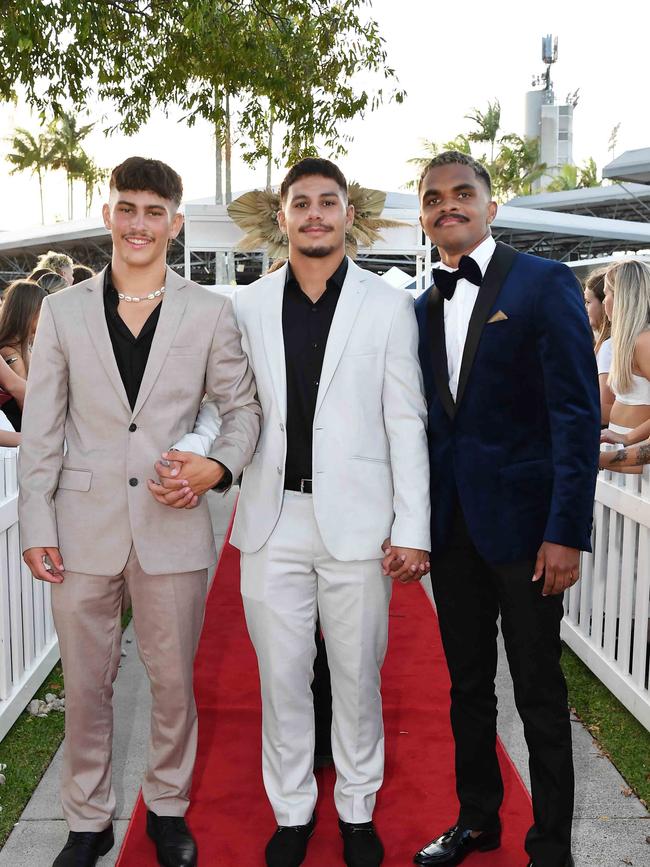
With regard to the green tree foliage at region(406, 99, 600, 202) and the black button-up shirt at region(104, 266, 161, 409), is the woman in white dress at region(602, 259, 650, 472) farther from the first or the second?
the green tree foliage at region(406, 99, 600, 202)

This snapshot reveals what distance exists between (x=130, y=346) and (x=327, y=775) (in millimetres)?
1994

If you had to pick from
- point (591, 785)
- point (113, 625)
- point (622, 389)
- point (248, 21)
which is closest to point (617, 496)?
point (622, 389)

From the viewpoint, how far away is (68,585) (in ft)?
10.0

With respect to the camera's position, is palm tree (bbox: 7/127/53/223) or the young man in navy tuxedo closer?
the young man in navy tuxedo

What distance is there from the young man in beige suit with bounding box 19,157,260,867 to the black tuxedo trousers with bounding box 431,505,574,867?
87cm

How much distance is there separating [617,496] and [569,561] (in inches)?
79.6

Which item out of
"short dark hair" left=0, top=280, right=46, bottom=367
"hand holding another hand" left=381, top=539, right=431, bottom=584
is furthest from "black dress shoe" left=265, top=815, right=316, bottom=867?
"short dark hair" left=0, top=280, right=46, bottom=367

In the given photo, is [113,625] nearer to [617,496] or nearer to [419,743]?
[419,743]

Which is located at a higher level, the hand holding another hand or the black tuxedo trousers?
the hand holding another hand

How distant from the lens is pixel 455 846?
3.09 metres

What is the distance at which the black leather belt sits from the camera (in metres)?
3.12

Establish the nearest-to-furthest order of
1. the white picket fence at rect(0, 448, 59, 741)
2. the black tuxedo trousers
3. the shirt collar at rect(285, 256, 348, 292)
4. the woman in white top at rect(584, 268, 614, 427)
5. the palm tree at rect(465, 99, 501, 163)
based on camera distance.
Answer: the black tuxedo trousers < the shirt collar at rect(285, 256, 348, 292) < the white picket fence at rect(0, 448, 59, 741) < the woman in white top at rect(584, 268, 614, 427) < the palm tree at rect(465, 99, 501, 163)

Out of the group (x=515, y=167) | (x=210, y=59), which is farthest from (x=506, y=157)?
(x=210, y=59)

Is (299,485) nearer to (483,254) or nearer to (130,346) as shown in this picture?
(130,346)
